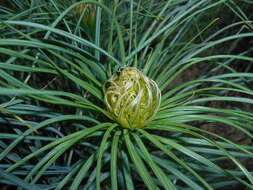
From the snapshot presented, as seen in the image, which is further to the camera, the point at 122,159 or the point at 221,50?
the point at 221,50

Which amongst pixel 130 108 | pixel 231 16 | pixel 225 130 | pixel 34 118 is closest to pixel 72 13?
pixel 34 118

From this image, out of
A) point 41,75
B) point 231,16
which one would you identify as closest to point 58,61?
point 41,75

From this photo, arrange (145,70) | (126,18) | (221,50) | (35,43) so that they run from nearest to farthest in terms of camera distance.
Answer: (35,43)
(145,70)
(126,18)
(221,50)

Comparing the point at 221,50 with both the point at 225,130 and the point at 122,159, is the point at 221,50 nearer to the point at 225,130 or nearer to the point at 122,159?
the point at 225,130

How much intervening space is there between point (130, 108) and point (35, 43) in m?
0.18

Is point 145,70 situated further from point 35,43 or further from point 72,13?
point 72,13

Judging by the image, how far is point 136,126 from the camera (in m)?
0.50

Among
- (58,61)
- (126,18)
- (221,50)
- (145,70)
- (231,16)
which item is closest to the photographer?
(145,70)

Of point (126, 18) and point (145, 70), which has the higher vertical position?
point (126, 18)

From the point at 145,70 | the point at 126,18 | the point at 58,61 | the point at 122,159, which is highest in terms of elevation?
the point at 126,18

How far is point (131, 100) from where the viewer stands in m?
0.48

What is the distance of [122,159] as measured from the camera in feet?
1.91

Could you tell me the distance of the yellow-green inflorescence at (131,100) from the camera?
0.48 meters

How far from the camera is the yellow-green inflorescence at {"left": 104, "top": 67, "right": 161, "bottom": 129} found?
48 cm
